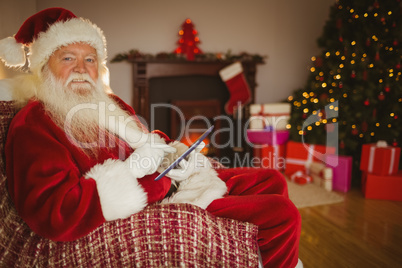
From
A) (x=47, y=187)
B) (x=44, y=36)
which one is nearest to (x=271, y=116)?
(x=44, y=36)

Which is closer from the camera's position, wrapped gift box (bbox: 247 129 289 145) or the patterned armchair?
the patterned armchair

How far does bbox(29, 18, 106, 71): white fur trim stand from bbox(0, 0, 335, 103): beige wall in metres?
2.05

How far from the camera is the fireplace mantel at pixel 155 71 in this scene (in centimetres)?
324

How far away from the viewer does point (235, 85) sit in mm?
3463

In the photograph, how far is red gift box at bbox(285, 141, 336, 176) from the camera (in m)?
2.94

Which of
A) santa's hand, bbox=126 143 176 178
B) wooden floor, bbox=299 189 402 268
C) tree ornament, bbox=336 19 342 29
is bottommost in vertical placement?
wooden floor, bbox=299 189 402 268

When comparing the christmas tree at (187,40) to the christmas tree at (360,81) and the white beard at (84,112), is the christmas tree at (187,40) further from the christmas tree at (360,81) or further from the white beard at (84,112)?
the white beard at (84,112)

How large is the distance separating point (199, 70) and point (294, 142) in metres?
1.38

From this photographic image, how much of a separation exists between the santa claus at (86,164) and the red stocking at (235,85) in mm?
2034

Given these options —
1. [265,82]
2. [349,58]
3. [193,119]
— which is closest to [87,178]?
[193,119]

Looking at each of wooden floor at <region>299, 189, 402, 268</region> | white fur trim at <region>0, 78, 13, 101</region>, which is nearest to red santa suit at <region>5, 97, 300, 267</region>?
white fur trim at <region>0, 78, 13, 101</region>

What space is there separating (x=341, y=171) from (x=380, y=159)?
1.18 feet

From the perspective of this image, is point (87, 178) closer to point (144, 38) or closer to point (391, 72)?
point (144, 38)

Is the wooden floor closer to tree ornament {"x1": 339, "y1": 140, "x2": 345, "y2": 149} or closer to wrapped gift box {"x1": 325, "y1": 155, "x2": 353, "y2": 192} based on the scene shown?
wrapped gift box {"x1": 325, "y1": 155, "x2": 353, "y2": 192}
